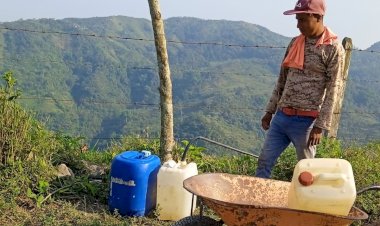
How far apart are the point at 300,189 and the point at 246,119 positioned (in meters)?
73.8

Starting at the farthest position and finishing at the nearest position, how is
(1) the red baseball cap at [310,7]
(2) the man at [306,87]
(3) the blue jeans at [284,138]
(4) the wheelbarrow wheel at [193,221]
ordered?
(3) the blue jeans at [284,138] < (2) the man at [306,87] < (1) the red baseball cap at [310,7] < (4) the wheelbarrow wheel at [193,221]

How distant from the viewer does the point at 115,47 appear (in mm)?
158000

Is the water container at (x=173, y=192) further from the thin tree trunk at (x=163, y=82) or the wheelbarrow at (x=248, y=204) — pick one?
the wheelbarrow at (x=248, y=204)

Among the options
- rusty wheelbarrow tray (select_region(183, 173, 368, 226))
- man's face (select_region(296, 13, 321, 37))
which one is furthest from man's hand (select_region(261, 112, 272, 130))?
rusty wheelbarrow tray (select_region(183, 173, 368, 226))

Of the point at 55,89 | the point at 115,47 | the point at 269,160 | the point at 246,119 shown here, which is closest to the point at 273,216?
the point at 269,160

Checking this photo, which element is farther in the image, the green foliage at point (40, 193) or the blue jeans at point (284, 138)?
the green foliage at point (40, 193)

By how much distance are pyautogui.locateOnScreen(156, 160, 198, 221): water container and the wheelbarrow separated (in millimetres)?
899

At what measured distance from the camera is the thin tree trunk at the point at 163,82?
4.95 m

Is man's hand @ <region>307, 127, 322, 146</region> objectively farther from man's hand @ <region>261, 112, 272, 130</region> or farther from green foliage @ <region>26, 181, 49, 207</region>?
green foliage @ <region>26, 181, 49, 207</region>

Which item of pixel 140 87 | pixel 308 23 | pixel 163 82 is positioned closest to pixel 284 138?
pixel 308 23

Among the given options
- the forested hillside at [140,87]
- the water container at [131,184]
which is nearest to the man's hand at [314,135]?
the water container at [131,184]

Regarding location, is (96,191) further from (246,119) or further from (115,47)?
(115,47)

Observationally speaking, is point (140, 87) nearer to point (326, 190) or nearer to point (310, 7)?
point (310, 7)

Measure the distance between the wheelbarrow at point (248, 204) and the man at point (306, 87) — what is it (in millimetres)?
597
